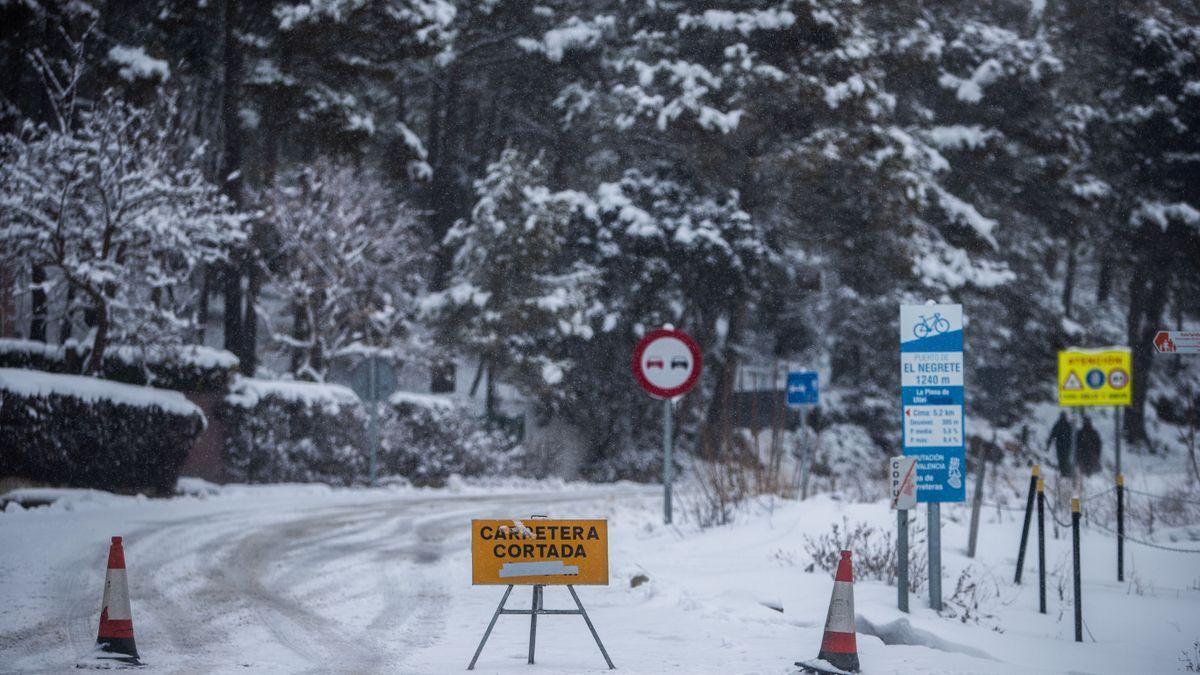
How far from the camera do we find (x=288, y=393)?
78.0 feet

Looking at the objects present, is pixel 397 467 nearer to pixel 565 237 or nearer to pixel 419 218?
pixel 565 237

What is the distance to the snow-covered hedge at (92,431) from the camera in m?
17.0

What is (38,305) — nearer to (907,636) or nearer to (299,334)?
(299,334)

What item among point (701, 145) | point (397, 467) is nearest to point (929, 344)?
point (397, 467)

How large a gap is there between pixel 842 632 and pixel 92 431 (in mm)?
14410

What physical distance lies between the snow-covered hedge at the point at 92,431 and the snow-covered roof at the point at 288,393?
2.66m

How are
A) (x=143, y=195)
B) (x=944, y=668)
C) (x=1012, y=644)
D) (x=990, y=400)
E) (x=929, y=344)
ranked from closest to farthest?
(x=944, y=668) → (x=1012, y=644) → (x=929, y=344) → (x=990, y=400) → (x=143, y=195)

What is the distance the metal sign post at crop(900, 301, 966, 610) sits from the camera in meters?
9.30

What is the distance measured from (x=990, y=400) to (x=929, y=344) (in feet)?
28.8

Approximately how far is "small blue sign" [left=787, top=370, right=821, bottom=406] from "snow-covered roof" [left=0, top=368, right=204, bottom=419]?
1008 cm

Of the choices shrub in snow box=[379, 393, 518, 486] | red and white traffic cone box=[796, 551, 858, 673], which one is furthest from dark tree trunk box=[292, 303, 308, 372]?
red and white traffic cone box=[796, 551, 858, 673]

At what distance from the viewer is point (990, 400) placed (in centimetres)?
1747

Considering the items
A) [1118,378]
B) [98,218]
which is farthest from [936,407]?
[98,218]

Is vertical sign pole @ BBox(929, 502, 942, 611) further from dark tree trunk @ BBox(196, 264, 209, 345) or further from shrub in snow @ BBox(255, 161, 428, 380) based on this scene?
dark tree trunk @ BBox(196, 264, 209, 345)
